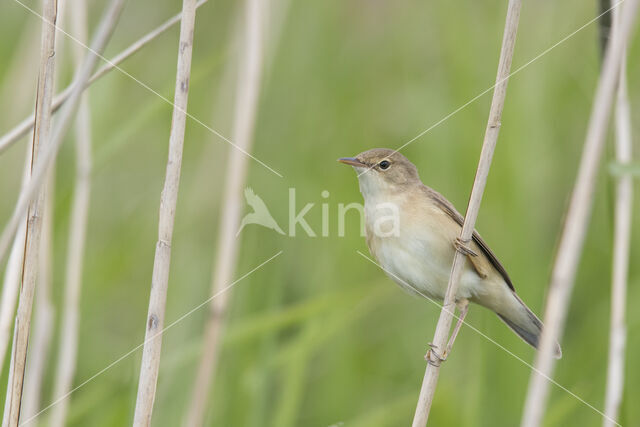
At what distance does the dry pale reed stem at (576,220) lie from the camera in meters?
1.81

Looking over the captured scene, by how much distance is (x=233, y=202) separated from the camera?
2365 mm

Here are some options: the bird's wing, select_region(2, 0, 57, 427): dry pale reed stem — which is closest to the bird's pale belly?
the bird's wing

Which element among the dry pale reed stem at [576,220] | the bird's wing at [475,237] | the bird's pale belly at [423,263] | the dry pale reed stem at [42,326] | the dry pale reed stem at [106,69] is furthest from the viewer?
the bird's pale belly at [423,263]

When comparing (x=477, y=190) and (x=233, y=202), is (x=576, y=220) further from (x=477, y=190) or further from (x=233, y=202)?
(x=233, y=202)

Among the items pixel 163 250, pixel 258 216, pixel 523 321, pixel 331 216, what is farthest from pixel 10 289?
pixel 523 321

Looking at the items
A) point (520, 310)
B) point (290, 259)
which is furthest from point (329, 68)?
point (520, 310)

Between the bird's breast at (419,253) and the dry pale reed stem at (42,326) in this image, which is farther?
the bird's breast at (419,253)

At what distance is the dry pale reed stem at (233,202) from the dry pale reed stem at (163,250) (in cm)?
15

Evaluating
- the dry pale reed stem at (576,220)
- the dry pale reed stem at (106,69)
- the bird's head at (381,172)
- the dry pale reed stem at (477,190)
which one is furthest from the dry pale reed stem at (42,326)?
the dry pale reed stem at (576,220)

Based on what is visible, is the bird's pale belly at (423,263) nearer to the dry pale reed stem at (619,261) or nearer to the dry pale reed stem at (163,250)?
the dry pale reed stem at (619,261)

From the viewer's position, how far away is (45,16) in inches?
84.2

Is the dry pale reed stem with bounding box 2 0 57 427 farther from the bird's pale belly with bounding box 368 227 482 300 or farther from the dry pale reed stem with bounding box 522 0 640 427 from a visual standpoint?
the bird's pale belly with bounding box 368 227 482 300

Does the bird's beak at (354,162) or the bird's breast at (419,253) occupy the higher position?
the bird's beak at (354,162)

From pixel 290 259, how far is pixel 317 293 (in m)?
0.40
